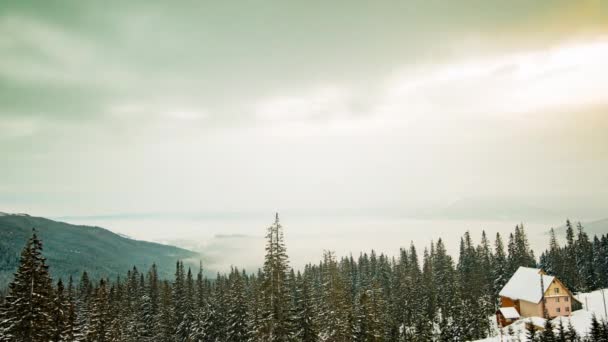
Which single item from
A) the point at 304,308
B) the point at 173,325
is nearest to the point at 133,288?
the point at 173,325

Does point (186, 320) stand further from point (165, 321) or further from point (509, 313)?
point (509, 313)

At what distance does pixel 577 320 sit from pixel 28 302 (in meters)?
88.4

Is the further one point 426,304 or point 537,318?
point 426,304

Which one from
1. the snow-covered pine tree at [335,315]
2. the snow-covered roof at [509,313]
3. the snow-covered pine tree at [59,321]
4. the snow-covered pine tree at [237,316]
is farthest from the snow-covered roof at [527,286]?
the snow-covered pine tree at [59,321]

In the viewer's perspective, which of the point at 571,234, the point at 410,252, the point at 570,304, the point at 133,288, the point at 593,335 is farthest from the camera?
the point at 410,252

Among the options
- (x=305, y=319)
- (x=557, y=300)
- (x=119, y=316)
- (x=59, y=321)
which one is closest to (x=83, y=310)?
(x=119, y=316)

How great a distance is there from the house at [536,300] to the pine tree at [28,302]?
8181 centimetres

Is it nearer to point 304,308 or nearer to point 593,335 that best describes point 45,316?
point 304,308

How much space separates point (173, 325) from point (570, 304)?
86.5 metres

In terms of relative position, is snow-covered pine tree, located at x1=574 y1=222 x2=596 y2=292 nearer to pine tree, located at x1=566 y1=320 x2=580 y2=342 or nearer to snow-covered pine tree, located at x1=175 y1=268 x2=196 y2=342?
pine tree, located at x1=566 y1=320 x2=580 y2=342

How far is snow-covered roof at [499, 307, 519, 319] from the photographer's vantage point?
8262 centimetres

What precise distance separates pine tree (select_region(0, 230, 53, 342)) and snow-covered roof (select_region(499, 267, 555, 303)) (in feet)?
271

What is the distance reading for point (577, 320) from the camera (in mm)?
75312

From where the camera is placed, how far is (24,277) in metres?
37.2
